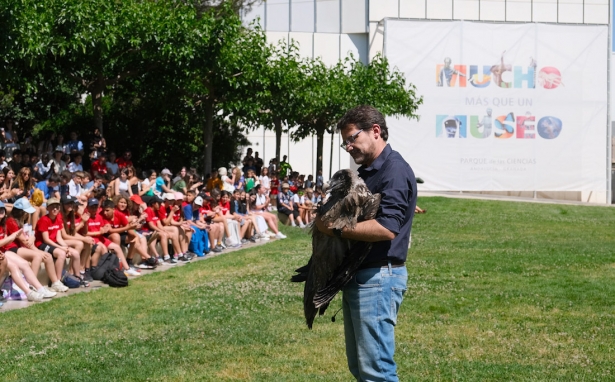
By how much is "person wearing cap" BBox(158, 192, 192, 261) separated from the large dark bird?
1159cm

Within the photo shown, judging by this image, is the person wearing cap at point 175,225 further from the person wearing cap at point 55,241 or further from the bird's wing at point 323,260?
the bird's wing at point 323,260

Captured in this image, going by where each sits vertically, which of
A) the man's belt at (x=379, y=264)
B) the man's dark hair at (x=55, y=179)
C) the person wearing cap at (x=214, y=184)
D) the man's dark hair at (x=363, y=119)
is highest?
the man's dark hair at (x=363, y=119)

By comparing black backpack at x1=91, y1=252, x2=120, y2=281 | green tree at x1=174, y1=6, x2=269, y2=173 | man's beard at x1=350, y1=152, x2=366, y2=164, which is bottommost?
black backpack at x1=91, y1=252, x2=120, y2=281

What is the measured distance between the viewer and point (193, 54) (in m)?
21.6

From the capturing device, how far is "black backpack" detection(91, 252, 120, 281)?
13008 millimetres

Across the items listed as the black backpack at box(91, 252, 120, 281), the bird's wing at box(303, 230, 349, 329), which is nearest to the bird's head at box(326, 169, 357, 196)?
the bird's wing at box(303, 230, 349, 329)

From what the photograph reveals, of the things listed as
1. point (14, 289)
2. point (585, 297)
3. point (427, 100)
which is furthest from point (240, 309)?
point (427, 100)

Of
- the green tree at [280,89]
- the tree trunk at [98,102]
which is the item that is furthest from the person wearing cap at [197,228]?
the green tree at [280,89]

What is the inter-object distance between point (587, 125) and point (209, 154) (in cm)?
2340

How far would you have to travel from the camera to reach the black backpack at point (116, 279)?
12461 millimetres

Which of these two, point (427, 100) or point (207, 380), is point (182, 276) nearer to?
point (207, 380)

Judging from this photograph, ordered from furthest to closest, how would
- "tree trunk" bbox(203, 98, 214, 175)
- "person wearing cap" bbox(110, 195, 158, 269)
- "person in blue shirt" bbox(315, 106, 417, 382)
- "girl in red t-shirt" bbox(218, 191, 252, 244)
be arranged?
"tree trunk" bbox(203, 98, 214, 175), "girl in red t-shirt" bbox(218, 191, 252, 244), "person wearing cap" bbox(110, 195, 158, 269), "person in blue shirt" bbox(315, 106, 417, 382)

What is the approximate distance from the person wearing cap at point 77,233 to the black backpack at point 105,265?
104 mm

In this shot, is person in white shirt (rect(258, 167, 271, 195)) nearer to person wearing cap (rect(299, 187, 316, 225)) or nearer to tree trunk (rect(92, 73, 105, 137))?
person wearing cap (rect(299, 187, 316, 225))
